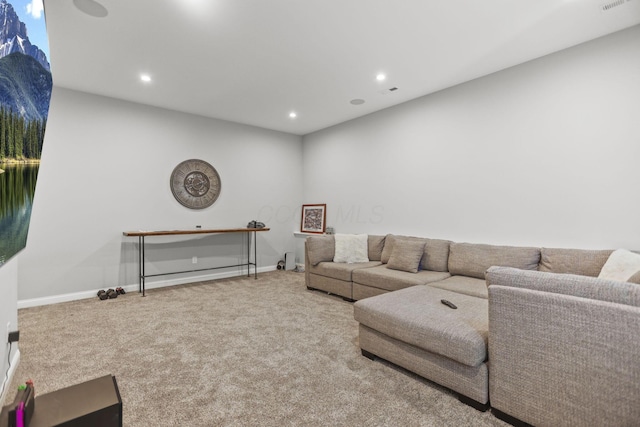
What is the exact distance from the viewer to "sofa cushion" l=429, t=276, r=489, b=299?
2725 millimetres

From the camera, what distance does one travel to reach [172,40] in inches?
109

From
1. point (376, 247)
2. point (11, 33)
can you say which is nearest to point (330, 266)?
point (376, 247)

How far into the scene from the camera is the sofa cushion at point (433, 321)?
173 centimetres

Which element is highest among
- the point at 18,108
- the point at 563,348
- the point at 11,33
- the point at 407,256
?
the point at 11,33

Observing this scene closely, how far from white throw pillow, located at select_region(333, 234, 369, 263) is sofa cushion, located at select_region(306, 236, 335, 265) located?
87mm

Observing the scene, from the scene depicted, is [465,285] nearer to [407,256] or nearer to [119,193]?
[407,256]

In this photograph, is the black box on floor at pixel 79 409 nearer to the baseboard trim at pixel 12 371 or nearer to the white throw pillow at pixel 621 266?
the baseboard trim at pixel 12 371

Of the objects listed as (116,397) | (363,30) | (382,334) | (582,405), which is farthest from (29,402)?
(363,30)

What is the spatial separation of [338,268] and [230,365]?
1986 millimetres

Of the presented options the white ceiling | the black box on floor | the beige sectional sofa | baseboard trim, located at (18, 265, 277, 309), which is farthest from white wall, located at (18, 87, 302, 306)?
the black box on floor

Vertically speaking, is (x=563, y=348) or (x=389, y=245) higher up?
(x=389, y=245)

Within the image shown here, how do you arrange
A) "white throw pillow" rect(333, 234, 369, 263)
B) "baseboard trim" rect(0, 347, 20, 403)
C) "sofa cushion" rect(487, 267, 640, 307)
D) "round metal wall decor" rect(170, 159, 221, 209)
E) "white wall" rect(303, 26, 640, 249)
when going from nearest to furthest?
"sofa cushion" rect(487, 267, 640, 307)
"baseboard trim" rect(0, 347, 20, 403)
"white wall" rect(303, 26, 640, 249)
"white throw pillow" rect(333, 234, 369, 263)
"round metal wall decor" rect(170, 159, 221, 209)

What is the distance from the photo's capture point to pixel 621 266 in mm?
2205

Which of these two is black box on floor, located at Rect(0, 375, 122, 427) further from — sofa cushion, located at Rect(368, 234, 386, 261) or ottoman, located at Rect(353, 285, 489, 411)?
sofa cushion, located at Rect(368, 234, 386, 261)
